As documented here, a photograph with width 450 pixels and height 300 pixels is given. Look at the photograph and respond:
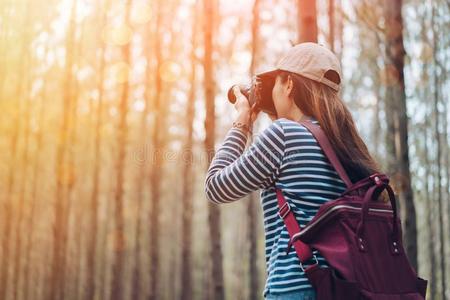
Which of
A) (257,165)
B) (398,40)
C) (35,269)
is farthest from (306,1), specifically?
(35,269)

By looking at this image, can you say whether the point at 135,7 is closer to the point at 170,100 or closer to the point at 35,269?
the point at 170,100

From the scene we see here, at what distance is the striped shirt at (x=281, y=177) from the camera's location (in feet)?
7.31

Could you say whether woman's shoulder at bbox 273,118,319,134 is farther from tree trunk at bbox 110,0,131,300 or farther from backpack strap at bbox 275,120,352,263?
tree trunk at bbox 110,0,131,300

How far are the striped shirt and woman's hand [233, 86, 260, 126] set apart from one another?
0.26 meters

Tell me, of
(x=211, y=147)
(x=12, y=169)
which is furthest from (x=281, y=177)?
(x=12, y=169)

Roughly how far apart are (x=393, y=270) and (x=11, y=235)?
20578mm

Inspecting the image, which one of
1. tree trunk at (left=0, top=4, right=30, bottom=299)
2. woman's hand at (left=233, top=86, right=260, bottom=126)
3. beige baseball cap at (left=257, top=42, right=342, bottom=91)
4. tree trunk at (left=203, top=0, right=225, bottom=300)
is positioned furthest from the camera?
tree trunk at (left=0, top=4, right=30, bottom=299)

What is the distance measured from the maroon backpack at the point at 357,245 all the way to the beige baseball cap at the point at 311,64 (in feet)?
1.22

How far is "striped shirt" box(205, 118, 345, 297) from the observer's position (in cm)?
223

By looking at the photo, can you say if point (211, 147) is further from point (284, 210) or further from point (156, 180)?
point (284, 210)

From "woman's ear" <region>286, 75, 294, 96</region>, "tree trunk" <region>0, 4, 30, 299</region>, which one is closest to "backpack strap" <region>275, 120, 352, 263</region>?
"woman's ear" <region>286, 75, 294, 96</region>

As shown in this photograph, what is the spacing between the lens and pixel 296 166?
2270 millimetres

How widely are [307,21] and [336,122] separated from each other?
223cm

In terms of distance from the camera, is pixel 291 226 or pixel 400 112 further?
pixel 400 112
